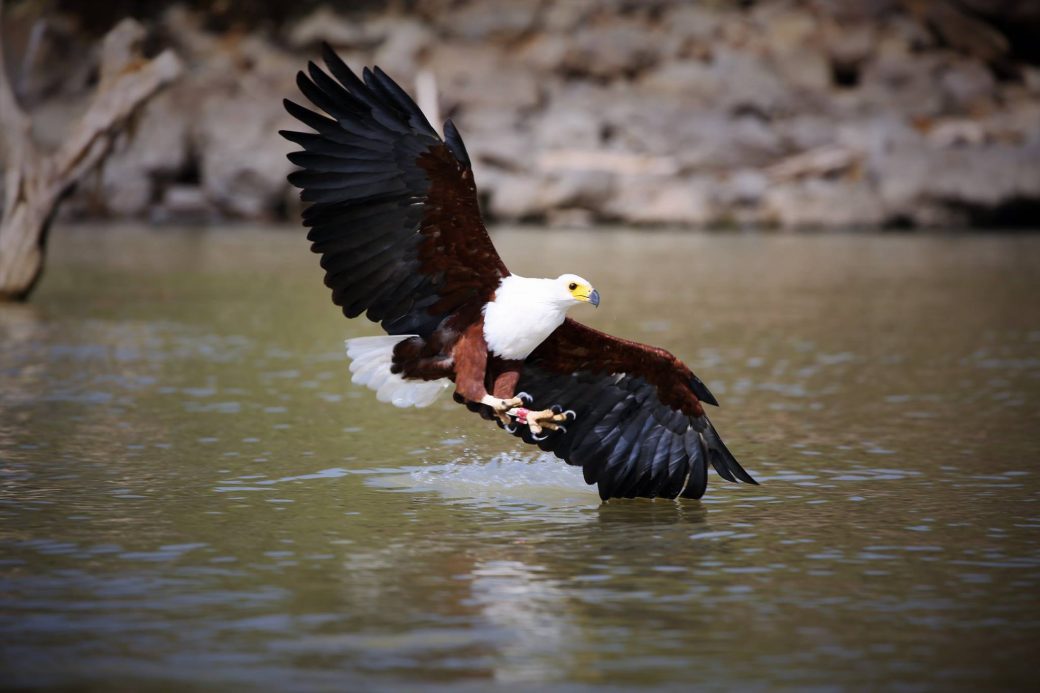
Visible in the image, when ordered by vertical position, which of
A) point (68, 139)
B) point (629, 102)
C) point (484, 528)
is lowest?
point (484, 528)

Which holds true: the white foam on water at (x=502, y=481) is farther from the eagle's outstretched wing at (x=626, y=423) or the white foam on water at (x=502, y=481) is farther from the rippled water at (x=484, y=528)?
the eagle's outstretched wing at (x=626, y=423)

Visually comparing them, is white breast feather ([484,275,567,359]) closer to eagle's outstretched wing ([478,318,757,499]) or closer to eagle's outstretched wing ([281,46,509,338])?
eagle's outstretched wing ([281,46,509,338])

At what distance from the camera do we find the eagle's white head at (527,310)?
6.54m

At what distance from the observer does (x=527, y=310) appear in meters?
6.59

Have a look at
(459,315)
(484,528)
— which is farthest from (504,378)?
(484,528)

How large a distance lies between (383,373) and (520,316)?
0.72 metres

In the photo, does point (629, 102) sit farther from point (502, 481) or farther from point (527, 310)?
point (527, 310)

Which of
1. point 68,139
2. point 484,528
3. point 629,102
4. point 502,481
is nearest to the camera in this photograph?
point 484,528

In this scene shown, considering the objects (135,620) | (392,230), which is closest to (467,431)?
(392,230)

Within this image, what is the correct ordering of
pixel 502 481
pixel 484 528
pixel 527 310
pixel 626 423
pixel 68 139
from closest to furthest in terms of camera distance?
pixel 484 528, pixel 527 310, pixel 626 423, pixel 502 481, pixel 68 139

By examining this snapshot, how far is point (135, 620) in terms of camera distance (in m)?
4.88

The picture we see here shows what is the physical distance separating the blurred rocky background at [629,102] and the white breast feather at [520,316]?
68.9 feet

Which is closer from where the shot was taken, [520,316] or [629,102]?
[520,316]

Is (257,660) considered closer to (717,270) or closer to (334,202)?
(334,202)
